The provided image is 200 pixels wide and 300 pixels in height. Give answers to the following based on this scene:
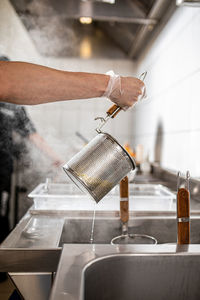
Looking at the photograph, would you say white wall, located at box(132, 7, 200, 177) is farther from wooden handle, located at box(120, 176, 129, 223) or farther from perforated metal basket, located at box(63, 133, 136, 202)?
perforated metal basket, located at box(63, 133, 136, 202)

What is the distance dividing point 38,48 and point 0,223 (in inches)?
51.3

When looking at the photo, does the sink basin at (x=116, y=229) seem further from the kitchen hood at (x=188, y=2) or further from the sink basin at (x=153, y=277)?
the kitchen hood at (x=188, y=2)

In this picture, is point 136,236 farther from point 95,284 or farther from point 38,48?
point 38,48

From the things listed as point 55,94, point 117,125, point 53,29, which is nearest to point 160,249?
point 55,94

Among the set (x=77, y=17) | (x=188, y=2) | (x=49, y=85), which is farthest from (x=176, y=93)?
(x=49, y=85)

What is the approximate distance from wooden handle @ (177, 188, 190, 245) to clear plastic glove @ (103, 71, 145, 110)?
28 centimetres

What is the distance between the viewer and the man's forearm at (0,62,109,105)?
0.67 meters

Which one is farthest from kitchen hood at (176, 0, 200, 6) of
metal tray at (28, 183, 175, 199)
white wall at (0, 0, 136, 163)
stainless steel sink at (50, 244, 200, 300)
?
stainless steel sink at (50, 244, 200, 300)

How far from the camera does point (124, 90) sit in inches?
29.2

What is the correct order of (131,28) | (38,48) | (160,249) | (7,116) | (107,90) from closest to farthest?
1. (160,249)
2. (107,90)
3. (38,48)
4. (7,116)
5. (131,28)

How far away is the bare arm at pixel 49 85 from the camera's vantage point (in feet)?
2.19

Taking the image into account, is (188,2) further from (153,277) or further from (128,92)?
(153,277)

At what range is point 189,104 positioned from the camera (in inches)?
61.4

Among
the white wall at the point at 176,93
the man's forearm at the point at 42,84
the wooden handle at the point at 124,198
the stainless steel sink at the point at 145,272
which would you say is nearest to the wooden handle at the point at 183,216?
the stainless steel sink at the point at 145,272
